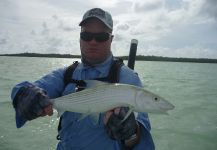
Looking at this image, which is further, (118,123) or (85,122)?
(85,122)

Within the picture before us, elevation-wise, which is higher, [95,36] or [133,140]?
[95,36]

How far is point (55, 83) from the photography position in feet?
14.6

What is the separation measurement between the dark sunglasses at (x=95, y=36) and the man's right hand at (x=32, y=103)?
38.7 inches

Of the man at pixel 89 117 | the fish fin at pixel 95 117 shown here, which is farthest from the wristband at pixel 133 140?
the fish fin at pixel 95 117

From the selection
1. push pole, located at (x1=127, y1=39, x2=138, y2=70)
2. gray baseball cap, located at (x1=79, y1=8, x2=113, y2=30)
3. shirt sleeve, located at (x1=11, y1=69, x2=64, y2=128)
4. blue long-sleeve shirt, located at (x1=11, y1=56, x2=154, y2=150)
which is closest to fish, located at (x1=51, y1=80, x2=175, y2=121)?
blue long-sleeve shirt, located at (x1=11, y1=56, x2=154, y2=150)

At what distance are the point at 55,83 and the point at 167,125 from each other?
32.0ft

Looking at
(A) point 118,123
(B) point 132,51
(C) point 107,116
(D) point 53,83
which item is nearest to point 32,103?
(D) point 53,83

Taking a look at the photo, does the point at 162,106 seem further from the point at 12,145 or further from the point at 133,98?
the point at 12,145

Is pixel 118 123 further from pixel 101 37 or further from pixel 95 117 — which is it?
pixel 101 37

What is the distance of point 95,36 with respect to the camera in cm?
445

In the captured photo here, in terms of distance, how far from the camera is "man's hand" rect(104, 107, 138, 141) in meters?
3.73

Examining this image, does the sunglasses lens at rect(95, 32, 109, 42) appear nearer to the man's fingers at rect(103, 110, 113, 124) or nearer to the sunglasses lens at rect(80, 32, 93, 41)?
the sunglasses lens at rect(80, 32, 93, 41)

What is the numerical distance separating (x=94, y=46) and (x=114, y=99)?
1021 millimetres

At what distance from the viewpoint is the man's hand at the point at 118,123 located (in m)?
3.73
